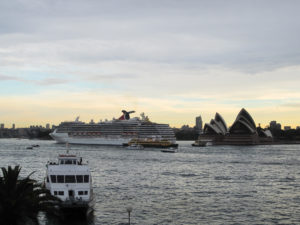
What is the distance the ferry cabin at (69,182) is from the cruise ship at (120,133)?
100412 millimetres

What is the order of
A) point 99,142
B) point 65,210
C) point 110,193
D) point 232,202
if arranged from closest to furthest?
point 65,210 < point 232,202 < point 110,193 < point 99,142

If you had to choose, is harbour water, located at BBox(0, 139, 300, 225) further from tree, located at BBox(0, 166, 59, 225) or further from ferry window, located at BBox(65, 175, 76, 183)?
tree, located at BBox(0, 166, 59, 225)

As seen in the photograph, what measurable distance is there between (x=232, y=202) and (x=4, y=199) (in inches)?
752

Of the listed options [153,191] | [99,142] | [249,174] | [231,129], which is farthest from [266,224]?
[231,129]

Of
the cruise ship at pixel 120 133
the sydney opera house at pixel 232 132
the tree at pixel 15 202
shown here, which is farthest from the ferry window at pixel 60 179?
the sydney opera house at pixel 232 132

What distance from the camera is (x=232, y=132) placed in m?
161

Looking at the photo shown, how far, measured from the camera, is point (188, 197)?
32.8m

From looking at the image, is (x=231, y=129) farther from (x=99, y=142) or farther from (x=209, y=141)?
(x=99, y=142)

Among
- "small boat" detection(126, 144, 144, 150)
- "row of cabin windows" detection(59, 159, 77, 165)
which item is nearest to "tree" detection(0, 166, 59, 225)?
"row of cabin windows" detection(59, 159, 77, 165)

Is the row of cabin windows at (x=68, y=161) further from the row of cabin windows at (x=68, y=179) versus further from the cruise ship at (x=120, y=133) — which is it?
the cruise ship at (x=120, y=133)

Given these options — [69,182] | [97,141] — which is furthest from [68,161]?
[97,141]

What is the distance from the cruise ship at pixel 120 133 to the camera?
12838cm

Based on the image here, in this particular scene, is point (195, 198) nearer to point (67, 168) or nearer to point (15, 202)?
point (67, 168)

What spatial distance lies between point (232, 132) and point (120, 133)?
50.0 m
